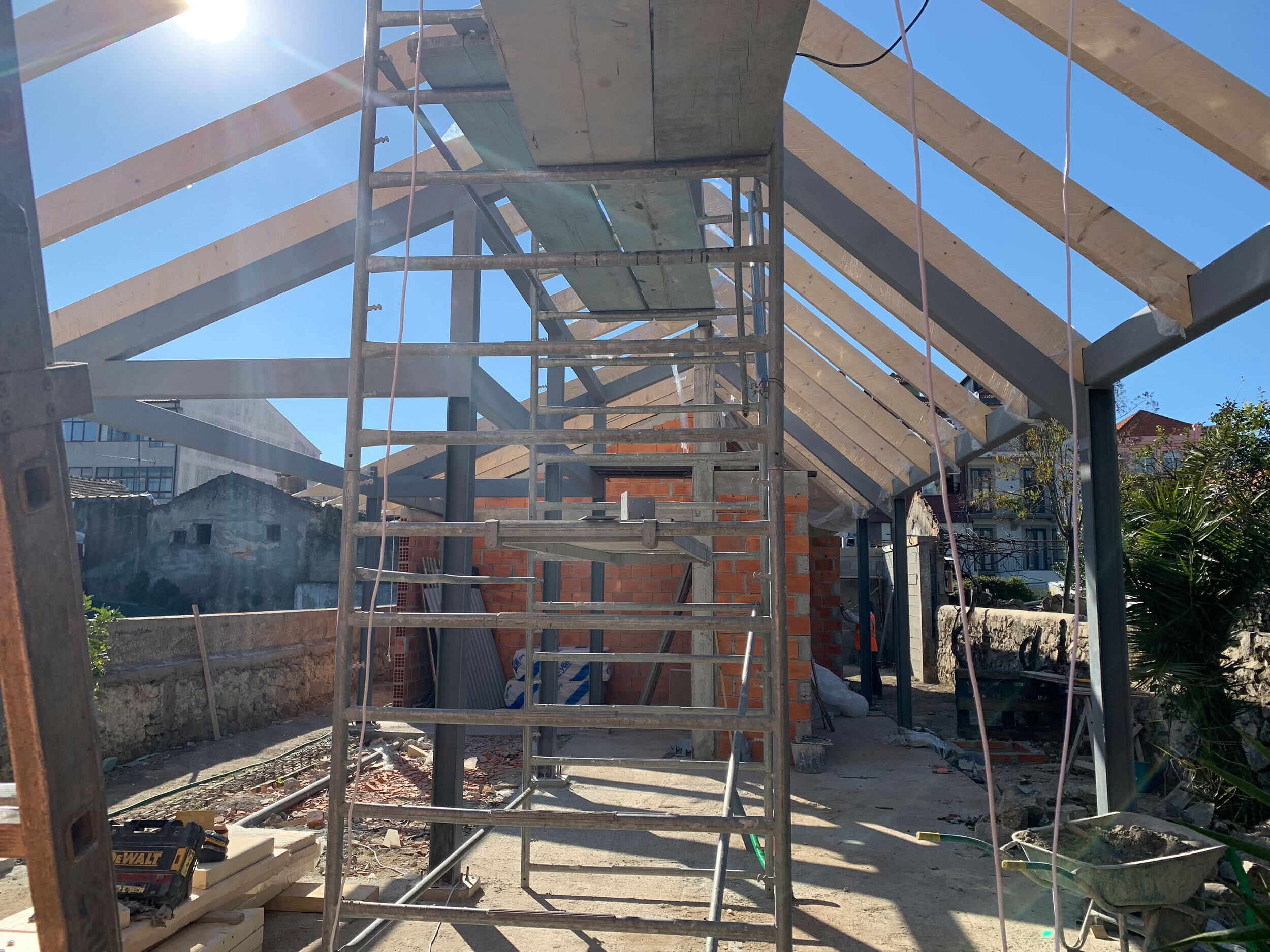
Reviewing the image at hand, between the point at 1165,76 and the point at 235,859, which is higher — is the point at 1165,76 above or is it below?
above


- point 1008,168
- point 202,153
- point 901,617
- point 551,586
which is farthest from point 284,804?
point 901,617

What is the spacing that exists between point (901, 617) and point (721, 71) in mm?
7676

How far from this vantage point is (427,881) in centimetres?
297

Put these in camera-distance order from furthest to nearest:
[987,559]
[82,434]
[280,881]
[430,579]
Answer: [82,434] < [987,559] < [280,881] < [430,579]

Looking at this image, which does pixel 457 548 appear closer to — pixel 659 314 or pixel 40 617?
pixel 659 314

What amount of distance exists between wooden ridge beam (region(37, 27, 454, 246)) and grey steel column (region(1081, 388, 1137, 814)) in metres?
3.84

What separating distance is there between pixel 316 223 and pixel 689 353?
7.56ft

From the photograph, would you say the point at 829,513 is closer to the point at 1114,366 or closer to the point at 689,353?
the point at 1114,366

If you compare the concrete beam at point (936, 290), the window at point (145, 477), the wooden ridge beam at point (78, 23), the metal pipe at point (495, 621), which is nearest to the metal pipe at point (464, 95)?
the wooden ridge beam at point (78, 23)

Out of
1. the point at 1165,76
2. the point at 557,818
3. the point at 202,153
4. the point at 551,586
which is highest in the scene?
the point at 202,153

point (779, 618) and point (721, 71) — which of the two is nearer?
point (721, 71)

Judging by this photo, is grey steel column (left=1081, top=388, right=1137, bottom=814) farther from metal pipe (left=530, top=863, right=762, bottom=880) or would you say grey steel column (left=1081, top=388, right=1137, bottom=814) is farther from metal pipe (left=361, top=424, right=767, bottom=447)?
metal pipe (left=361, top=424, right=767, bottom=447)

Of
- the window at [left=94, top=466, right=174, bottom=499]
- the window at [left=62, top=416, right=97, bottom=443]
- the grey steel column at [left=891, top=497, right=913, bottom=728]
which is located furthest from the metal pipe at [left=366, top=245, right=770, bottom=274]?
the window at [left=62, top=416, right=97, bottom=443]

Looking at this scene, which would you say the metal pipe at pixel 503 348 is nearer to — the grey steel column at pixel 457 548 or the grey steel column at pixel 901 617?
the grey steel column at pixel 457 548
